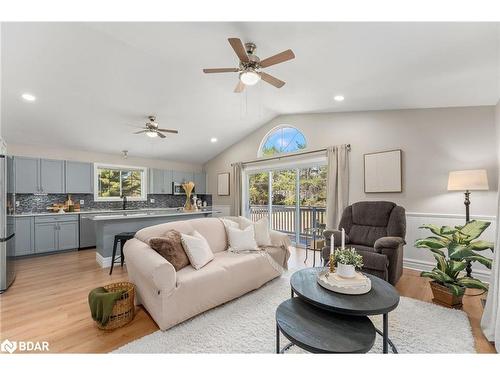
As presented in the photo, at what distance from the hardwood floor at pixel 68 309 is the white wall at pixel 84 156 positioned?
2271mm

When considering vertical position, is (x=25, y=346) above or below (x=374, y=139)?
below

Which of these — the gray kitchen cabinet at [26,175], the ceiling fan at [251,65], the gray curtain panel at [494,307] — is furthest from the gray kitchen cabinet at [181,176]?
the gray curtain panel at [494,307]

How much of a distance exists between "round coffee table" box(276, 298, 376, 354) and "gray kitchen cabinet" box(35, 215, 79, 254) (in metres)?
4.99

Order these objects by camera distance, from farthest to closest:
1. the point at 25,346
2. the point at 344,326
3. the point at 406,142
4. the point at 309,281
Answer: the point at 406,142 → the point at 309,281 → the point at 25,346 → the point at 344,326

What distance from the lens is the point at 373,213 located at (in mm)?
3285

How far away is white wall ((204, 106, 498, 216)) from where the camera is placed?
9.98 feet

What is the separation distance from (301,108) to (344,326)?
403 cm

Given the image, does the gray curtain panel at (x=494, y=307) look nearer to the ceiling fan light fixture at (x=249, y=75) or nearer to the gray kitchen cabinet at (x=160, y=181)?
the ceiling fan light fixture at (x=249, y=75)

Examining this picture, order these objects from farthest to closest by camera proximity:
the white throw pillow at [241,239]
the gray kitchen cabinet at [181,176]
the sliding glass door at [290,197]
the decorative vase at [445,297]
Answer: the gray kitchen cabinet at [181,176], the sliding glass door at [290,197], the white throw pillow at [241,239], the decorative vase at [445,297]

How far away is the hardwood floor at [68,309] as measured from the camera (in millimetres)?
1827

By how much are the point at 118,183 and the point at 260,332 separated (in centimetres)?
554
